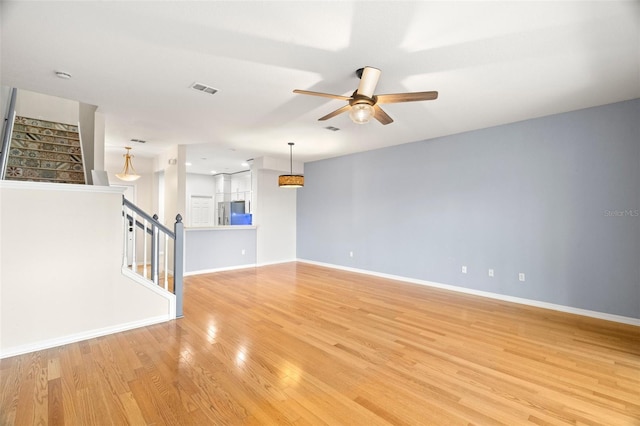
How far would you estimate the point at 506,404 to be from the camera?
1979mm

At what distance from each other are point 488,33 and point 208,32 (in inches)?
86.8

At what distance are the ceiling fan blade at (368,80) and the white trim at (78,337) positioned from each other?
11.5ft

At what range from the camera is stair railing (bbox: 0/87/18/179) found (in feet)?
11.5

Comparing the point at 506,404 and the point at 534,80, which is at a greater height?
the point at 534,80

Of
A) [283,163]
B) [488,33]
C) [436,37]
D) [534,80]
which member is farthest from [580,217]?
[283,163]

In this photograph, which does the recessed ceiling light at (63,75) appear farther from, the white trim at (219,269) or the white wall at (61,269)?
the white trim at (219,269)

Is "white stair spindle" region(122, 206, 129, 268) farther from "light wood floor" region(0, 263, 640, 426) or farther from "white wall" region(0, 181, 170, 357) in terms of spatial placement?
"light wood floor" region(0, 263, 640, 426)

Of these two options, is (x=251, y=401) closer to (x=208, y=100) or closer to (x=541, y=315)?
(x=208, y=100)

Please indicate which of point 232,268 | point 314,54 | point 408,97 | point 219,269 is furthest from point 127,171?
point 408,97

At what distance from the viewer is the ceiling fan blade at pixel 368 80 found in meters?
2.40

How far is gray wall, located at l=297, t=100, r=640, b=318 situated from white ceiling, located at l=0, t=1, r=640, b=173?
500mm

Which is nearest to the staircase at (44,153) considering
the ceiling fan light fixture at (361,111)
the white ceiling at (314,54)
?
the white ceiling at (314,54)

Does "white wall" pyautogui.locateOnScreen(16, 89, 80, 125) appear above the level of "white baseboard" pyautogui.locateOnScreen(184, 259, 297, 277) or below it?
above

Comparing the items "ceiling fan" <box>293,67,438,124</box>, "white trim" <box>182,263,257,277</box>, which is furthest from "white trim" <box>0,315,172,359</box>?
"ceiling fan" <box>293,67,438,124</box>
